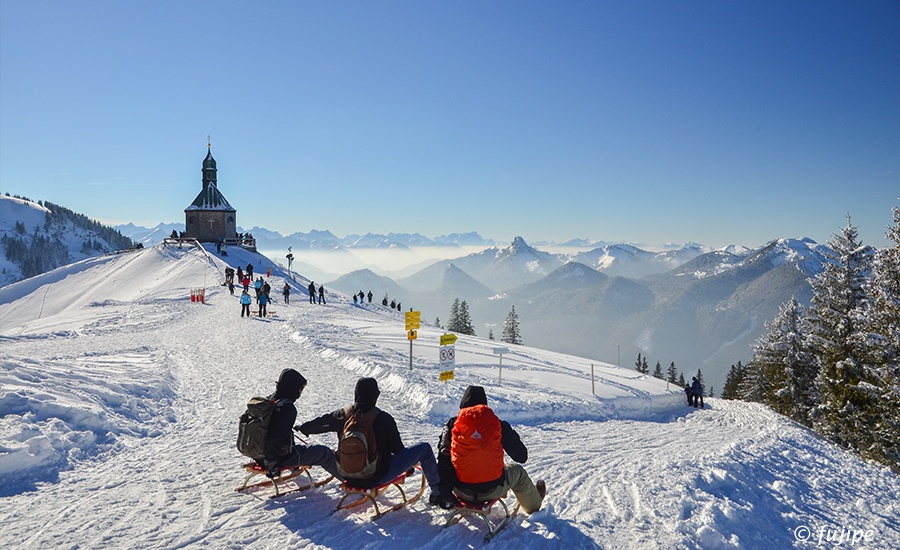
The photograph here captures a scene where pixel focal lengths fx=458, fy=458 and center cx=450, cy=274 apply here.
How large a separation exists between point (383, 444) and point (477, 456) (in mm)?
→ 1194

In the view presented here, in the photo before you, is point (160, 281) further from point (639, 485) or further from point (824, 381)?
point (824, 381)

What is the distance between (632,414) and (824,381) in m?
13.5

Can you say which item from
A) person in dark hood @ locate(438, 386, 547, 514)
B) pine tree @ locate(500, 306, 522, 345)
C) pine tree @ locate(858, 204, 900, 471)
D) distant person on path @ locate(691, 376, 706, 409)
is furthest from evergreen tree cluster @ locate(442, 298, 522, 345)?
person in dark hood @ locate(438, 386, 547, 514)

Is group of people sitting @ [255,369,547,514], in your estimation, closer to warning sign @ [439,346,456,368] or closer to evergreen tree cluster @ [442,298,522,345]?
warning sign @ [439,346,456,368]

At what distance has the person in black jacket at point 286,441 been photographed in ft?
19.8

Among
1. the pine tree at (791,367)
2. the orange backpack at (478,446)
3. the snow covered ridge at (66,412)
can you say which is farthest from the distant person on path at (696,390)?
the snow covered ridge at (66,412)

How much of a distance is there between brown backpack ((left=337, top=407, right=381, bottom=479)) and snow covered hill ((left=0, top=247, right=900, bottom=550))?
0.84m

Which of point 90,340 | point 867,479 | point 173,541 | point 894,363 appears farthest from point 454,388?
point 894,363

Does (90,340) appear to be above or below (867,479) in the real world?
above

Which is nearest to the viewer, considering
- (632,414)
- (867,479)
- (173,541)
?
(173,541)

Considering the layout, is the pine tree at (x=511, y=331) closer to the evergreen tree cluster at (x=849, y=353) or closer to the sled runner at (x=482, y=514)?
the evergreen tree cluster at (x=849, y=353)

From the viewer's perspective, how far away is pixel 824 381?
2302 cm

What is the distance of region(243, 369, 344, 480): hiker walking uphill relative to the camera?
6.04 meters

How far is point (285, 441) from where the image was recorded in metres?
6.11
